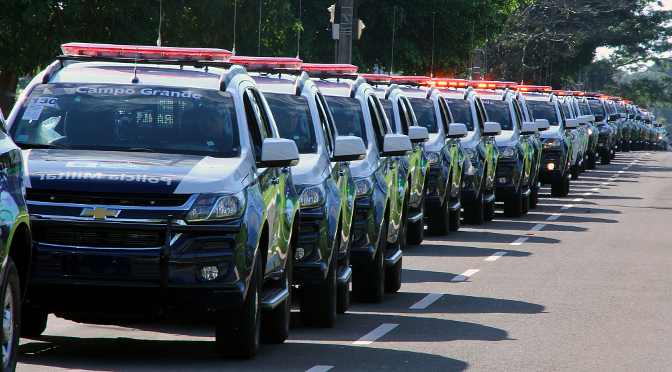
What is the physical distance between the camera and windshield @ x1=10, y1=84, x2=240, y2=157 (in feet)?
26.3

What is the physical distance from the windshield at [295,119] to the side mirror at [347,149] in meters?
0.38

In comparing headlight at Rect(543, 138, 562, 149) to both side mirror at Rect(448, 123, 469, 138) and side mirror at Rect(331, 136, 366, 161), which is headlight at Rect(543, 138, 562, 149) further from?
side mirror at Rect(331, 136, 366, 161)

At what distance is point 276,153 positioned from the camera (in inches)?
314

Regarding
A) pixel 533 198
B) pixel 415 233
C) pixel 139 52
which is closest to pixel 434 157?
pixel 415 233

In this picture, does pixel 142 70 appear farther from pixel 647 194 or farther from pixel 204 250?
pixel 647 194

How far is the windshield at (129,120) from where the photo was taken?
8031 millimetres

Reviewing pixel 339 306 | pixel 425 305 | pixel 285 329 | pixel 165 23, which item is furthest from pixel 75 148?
pixel 165 23

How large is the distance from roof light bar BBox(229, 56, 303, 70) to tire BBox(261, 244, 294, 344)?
2.67 metres

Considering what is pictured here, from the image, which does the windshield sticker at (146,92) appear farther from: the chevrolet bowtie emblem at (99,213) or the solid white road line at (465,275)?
the solid white road line at (465,275)

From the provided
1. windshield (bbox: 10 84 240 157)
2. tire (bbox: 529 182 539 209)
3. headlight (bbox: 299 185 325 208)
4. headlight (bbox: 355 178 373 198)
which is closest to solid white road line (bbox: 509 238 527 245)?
tire (bbox: 529 182 539 209)

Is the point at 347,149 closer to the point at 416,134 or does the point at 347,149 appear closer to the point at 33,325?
the point at 33,325

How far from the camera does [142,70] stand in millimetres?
8578

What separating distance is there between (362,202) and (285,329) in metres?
2.39

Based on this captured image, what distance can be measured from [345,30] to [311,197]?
16.1 m
